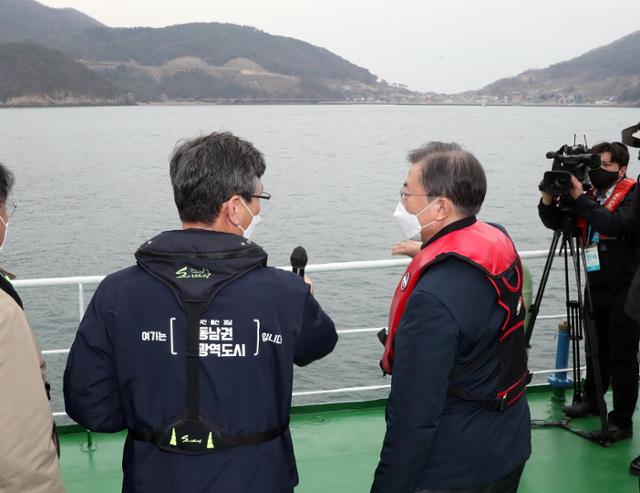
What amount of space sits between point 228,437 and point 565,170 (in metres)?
2.36

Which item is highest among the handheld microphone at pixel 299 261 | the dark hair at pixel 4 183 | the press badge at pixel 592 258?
the dark hair at pixel 4 183

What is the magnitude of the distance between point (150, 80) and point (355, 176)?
85.8 m

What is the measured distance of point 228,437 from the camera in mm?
1609

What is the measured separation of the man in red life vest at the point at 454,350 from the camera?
1745 mm

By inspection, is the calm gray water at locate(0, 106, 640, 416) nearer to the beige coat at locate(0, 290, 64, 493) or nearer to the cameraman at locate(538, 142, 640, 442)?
the cameraman at locate(538, 142, 640, 442)

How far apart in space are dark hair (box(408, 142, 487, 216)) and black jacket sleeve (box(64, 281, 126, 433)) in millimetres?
936

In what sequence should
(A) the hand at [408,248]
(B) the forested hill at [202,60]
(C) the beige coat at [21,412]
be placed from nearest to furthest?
(C) the beige coat at [21,412] → (A) the hand at [408,248] → (B) the forested hill at [202,60]

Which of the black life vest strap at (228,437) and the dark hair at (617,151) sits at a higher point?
the dark hair at (617,151)

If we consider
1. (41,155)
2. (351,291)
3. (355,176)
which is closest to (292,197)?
(355,176)

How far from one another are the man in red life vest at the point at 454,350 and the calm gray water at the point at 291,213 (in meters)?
8.98

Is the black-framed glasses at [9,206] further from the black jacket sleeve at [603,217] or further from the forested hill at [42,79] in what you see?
the forested hill at [42,79]

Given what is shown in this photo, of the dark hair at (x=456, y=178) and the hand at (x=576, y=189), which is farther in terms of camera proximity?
Result: the hand at (x=576, y=189)

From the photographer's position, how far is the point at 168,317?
1607 mm

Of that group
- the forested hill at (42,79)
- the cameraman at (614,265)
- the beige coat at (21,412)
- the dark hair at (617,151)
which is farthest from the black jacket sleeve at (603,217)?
the forested hill at (42,79)
